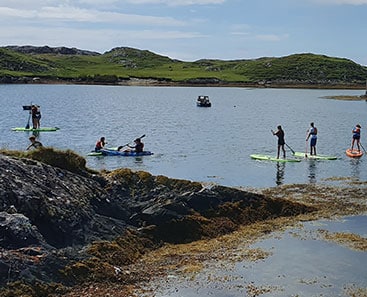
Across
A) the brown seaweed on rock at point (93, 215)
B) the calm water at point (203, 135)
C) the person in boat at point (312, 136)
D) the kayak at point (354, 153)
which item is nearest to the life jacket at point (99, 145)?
the calm water at point (203, 135)

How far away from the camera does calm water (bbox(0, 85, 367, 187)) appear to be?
3916 centimetres

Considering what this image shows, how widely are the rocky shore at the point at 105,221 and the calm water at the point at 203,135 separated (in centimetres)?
975

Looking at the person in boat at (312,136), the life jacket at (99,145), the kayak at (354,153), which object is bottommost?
the kayak at (354,153)

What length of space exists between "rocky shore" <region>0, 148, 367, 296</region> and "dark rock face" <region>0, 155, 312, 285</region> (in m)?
0.04

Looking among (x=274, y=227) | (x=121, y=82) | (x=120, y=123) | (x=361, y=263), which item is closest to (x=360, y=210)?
(x=274, y=227)

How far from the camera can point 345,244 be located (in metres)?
21.4

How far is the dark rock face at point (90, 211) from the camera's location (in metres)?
17.1

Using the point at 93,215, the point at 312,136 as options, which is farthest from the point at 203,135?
the point at 93,215

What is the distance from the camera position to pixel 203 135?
→ 64188 mm

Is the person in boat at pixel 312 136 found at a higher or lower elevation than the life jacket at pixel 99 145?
higher

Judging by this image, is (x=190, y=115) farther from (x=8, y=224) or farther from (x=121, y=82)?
(x=121, y=82)

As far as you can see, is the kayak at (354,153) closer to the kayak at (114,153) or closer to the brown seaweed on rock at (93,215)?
the kayak at (114,153)

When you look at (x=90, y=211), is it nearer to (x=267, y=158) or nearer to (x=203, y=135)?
(x=267, y=158)

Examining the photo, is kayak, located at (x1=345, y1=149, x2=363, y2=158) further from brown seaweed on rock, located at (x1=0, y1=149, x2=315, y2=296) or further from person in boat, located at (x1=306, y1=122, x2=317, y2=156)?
brown seaweed on rock, located at (x1=0, y1=149, x2=315, y2=296)
